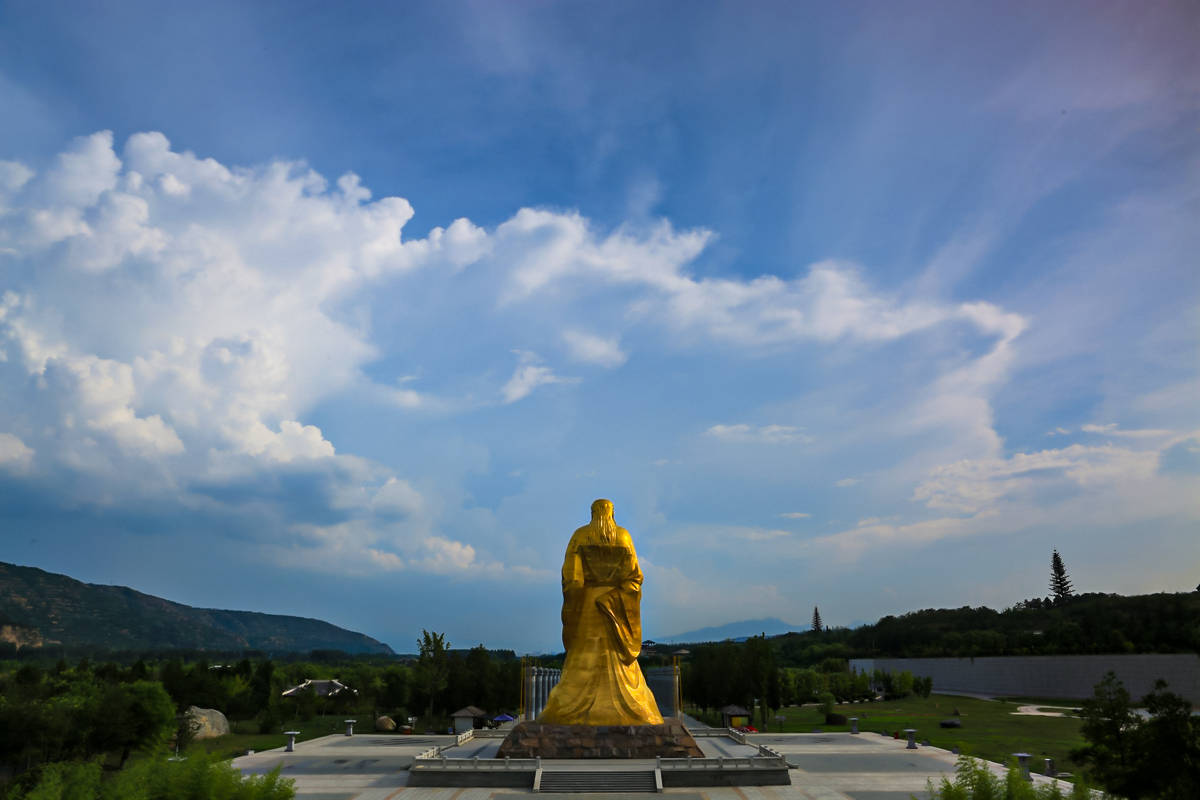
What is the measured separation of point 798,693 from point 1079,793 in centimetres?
5383

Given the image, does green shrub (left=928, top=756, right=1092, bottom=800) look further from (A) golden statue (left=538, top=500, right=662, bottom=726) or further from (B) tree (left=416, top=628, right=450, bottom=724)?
(B) tree (left=416, top=628, right=450, bottom=724)

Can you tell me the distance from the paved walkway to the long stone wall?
74.3ft

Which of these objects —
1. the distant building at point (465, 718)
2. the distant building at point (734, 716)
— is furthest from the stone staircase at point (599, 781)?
the distant building at point (734, 716)

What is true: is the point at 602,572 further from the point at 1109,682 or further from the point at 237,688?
the point at 237,688

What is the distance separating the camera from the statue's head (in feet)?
87.2

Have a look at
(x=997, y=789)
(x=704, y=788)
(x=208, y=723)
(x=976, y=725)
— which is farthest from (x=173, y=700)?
(x=976, y=725)

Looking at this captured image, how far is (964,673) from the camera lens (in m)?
64.6

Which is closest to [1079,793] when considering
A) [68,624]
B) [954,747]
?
[954,747]

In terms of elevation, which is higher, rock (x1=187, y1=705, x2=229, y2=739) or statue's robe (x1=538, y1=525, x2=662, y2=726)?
statue's robe (x1=538, y1=525, x2=662, y2=726)

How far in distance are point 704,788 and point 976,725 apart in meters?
23.0

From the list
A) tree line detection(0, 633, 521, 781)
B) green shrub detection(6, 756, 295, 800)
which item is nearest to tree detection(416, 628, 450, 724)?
tree line detection(0, 633, 521, 781)

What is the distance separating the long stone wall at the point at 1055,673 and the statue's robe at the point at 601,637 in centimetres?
3274

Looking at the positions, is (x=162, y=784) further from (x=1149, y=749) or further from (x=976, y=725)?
(x=976, y=725)

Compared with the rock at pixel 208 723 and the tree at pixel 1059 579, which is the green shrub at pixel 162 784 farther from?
the tree at pixel 1059 579
